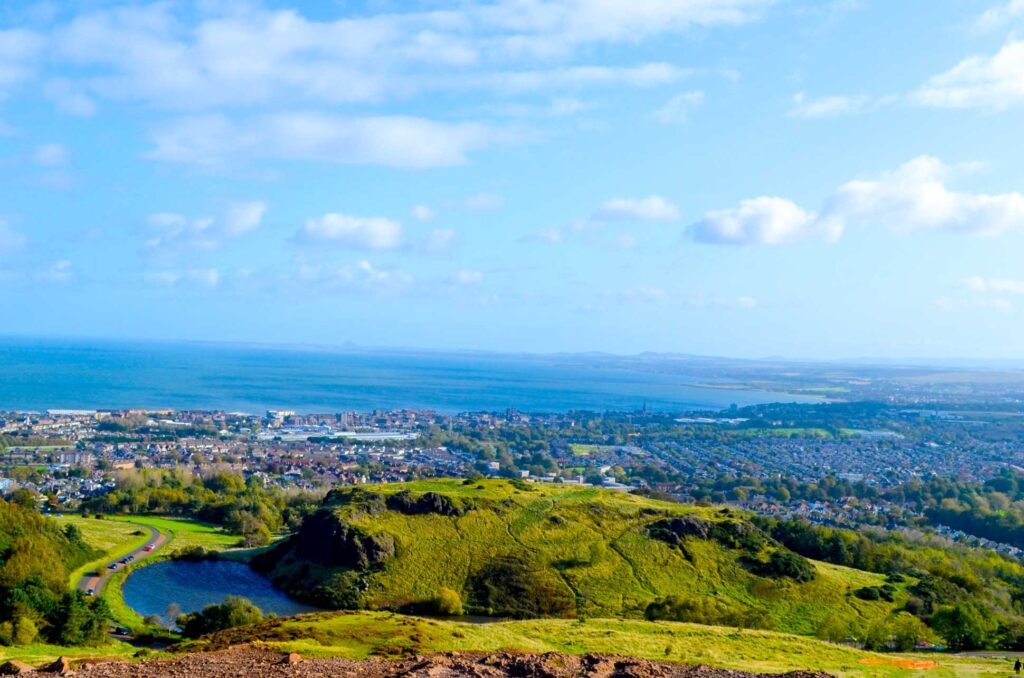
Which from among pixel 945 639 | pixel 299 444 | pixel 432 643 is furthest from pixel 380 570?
pixel 299 444

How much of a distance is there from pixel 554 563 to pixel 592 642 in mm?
28171

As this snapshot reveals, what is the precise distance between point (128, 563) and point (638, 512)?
43.4 meters

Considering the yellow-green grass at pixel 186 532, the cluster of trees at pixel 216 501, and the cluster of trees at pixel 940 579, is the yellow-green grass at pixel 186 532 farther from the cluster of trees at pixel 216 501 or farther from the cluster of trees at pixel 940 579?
the cluster of trees at pixel 940 579

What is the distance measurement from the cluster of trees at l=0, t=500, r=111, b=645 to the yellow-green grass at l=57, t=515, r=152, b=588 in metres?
2.05

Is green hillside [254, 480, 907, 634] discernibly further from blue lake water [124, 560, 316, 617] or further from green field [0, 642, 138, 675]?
green field [0, 642, 138, 675]

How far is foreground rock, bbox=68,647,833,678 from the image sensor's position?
21250 millimetres

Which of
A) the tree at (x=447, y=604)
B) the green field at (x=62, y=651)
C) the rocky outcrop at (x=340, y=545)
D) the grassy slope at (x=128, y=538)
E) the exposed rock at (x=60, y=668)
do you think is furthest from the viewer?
the rocky outcrop at (x=340, y=545)

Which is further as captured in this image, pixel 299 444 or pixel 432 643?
pixel 299 444

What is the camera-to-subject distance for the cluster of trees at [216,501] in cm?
8706

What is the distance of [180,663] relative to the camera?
22406 mm

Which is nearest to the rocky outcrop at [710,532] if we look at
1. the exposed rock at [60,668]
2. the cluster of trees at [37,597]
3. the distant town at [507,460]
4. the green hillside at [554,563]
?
the green hillside at [554,563]

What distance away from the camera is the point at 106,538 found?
7500cm

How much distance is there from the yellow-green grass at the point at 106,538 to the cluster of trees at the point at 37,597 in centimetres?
205

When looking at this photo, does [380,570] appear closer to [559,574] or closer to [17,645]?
[559,574]
